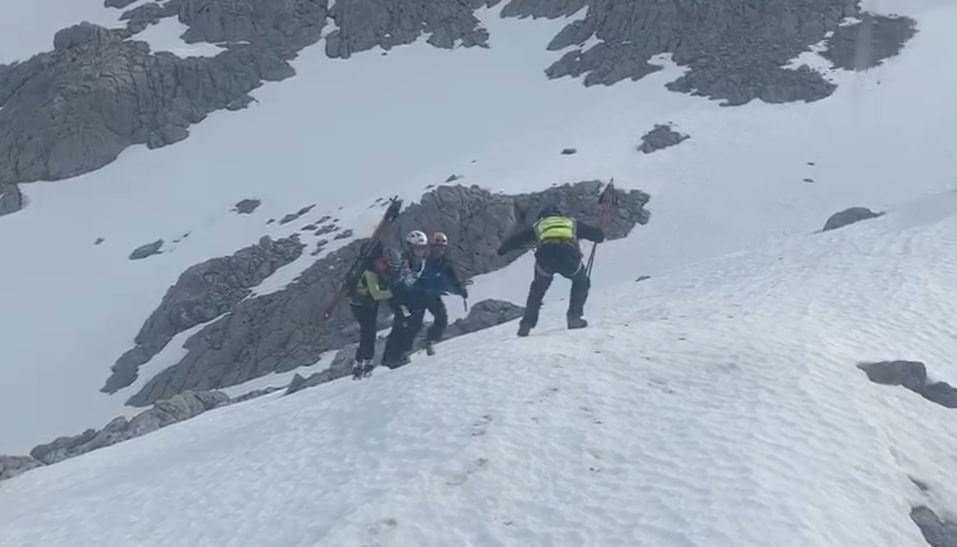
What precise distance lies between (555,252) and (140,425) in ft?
37.3

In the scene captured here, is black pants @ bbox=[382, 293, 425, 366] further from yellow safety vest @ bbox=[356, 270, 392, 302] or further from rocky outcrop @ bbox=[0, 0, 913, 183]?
rocky outcrop @ bbox=[0, 0, 913, 183]

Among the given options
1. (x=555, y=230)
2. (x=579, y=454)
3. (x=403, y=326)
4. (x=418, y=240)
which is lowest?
(x=579, y=454)

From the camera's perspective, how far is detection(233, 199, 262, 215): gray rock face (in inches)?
1953

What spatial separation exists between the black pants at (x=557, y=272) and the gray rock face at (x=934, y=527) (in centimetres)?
759

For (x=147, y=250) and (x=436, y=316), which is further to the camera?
A: (x=147, y=250)

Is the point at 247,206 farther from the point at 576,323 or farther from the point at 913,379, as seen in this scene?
the point at 913,379

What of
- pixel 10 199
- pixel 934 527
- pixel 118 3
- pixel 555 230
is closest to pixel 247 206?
pixel 10 199

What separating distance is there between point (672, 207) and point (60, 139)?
32.8 metres

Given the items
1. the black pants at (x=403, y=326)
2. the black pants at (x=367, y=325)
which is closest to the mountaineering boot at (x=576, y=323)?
the black pants at (x=403, y=326)

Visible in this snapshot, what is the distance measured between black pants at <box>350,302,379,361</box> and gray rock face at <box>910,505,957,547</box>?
30.2ft

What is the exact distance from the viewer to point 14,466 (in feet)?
66.4

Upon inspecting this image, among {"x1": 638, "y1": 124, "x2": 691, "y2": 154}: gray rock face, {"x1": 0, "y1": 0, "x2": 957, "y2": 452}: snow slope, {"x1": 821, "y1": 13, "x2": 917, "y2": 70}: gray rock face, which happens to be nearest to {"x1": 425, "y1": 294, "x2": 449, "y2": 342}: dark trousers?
{"x1": 0, "y1": 0, "x2": 957, "y2": 452}: snow slope

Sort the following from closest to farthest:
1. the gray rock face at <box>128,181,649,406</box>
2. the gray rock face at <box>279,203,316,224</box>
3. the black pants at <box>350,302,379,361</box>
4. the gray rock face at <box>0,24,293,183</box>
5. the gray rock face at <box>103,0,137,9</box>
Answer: the black pants at <box>350,302,379,361</box>, the gray rock face at <box>128,181,649,406</box>, the gray rock face at <box>279,203,316,224</box>, the gray rock face at <box>0,24,293,183</box>, the gray rock face at <box>103,0,137,9</box>

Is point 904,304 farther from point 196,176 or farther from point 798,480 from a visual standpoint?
point 196,176
